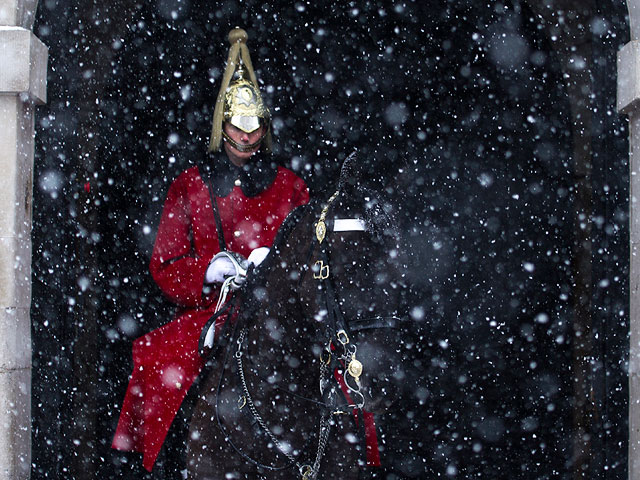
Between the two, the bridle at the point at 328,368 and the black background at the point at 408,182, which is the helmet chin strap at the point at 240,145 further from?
the bridle at the point at 328,368

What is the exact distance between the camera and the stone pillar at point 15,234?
3670 mm

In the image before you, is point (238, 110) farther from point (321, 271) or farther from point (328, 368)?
point (328, 368)

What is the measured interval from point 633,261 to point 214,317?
2.12m

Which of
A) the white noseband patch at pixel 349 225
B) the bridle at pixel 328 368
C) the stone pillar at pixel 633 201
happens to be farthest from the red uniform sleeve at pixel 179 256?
the stone pillar at pixel 633 201

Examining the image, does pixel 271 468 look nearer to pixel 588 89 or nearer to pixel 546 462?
pixel 546 462

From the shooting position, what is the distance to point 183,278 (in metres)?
3.65

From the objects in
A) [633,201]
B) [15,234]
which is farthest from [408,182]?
[15,234]

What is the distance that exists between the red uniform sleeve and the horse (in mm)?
468

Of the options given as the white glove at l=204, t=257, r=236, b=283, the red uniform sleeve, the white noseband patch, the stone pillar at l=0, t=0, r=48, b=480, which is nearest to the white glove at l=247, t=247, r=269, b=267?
→ the white glove at l=204, t=257, r=236, b=283

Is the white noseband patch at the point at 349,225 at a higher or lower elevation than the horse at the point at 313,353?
higher

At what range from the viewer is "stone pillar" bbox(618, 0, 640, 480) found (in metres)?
3.78

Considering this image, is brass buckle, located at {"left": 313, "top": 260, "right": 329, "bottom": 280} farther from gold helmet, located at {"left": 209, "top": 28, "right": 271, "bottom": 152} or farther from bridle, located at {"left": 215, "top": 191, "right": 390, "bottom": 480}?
gold helmet, located at {"left": 209, "top": 28, "right": 271, "bottom": 152}

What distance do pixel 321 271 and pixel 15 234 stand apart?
1.95 metres

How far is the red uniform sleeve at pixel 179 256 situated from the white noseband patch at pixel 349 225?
46.3 inches
